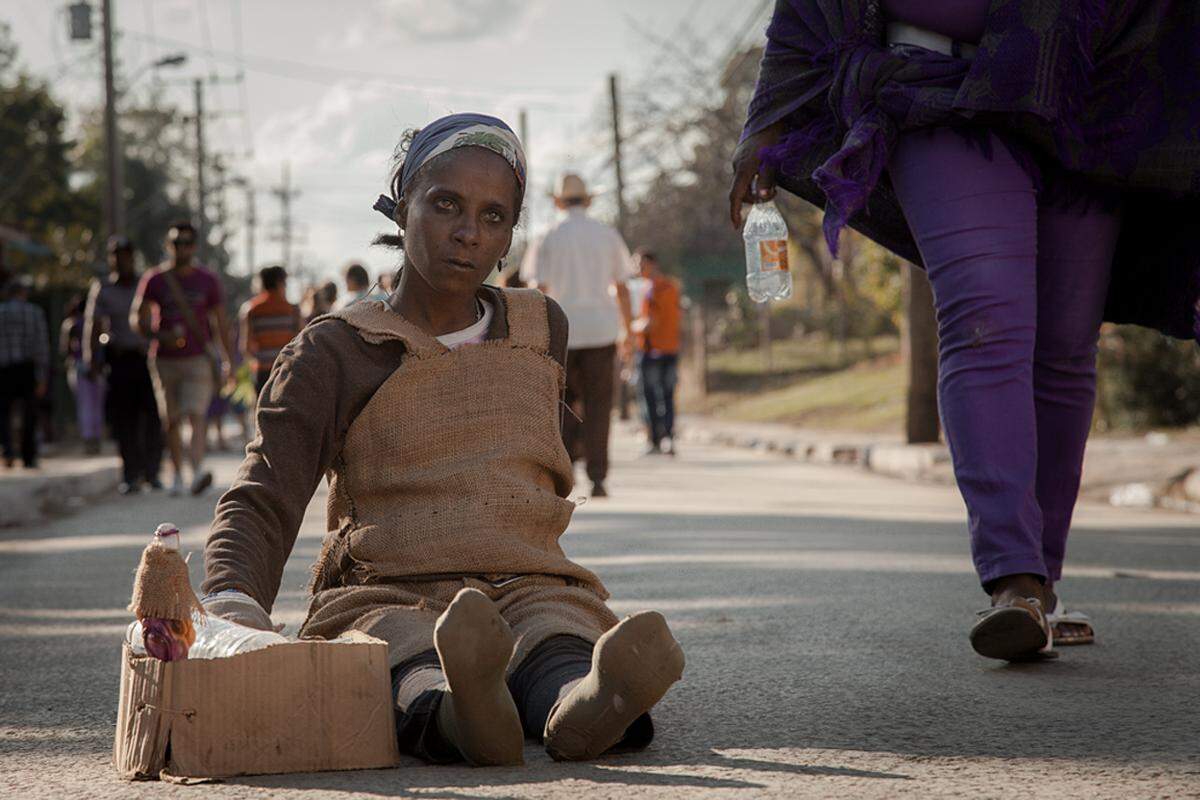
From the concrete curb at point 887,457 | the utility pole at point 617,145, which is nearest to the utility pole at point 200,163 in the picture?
the utility pole at point 617,145

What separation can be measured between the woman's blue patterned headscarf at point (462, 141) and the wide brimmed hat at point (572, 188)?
7.74 meters

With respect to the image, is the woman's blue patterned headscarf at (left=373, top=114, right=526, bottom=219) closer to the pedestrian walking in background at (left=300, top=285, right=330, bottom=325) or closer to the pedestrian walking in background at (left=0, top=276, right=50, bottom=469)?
the pedestrian walking in background at (left=300, top=285, right=330, bottom=325)

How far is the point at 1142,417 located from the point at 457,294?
520 inches

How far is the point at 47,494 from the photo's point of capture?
11938mm

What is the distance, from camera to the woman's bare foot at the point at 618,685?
275 centimetres

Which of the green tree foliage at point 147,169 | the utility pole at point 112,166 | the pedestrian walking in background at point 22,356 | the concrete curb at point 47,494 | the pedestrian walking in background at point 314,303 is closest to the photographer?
the concrete curb at point 47,494

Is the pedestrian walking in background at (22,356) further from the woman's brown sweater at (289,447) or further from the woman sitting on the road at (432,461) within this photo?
the woman's brown sweater at (289,447)

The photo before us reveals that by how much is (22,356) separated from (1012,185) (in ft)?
44.6

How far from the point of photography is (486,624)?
274 cm

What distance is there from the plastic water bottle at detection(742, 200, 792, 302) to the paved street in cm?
90

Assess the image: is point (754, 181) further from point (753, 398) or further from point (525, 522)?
point (753, 398)

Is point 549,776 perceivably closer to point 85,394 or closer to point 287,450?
point 287,450

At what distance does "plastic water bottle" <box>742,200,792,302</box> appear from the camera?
4727 mm

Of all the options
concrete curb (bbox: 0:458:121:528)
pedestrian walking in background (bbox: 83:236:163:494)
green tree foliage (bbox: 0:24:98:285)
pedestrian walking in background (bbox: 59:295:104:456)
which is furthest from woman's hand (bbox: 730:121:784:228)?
green tree foliage (bbox: 0:24:98:285)
